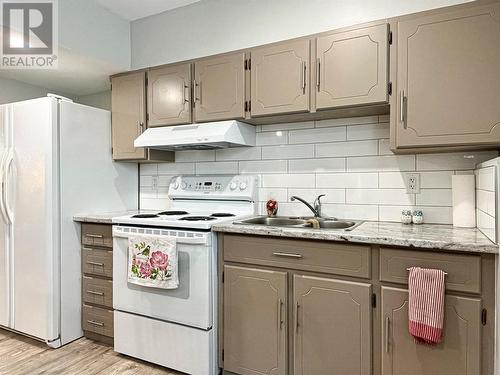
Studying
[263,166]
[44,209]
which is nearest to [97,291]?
[44,209]

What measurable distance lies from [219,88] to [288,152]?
667 millimetres

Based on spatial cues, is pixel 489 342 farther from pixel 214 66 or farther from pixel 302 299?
pixel 214 66

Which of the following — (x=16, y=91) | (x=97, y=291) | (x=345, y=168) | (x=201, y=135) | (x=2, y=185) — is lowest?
(x=97, y=291)

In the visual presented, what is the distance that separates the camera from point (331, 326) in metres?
1.72

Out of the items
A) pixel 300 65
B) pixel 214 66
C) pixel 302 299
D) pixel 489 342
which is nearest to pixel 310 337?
pixel 302 299

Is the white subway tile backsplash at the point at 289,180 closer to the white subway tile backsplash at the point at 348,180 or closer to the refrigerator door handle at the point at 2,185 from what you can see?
the white subway tile backsplash at the point at 348,180

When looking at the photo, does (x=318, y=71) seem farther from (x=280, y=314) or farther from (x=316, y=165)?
(x=280, y=314)

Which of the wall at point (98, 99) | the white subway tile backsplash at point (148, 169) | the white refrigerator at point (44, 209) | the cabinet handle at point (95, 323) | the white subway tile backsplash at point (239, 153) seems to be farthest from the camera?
the wall at point (98, 99)

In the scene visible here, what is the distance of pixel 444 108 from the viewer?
172 cm

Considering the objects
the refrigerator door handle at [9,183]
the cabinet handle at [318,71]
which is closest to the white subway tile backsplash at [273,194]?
the cabinet handle at [318,71]

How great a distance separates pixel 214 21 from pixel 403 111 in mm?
1536

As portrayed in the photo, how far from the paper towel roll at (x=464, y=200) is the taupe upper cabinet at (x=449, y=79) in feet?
1.07

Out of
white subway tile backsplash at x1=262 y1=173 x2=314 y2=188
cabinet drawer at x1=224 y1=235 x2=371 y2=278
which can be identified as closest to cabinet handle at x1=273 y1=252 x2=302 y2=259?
cabinet drawer at x1=224 y1=235 x2=371 y2=278

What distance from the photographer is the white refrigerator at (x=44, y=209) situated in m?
2.39
